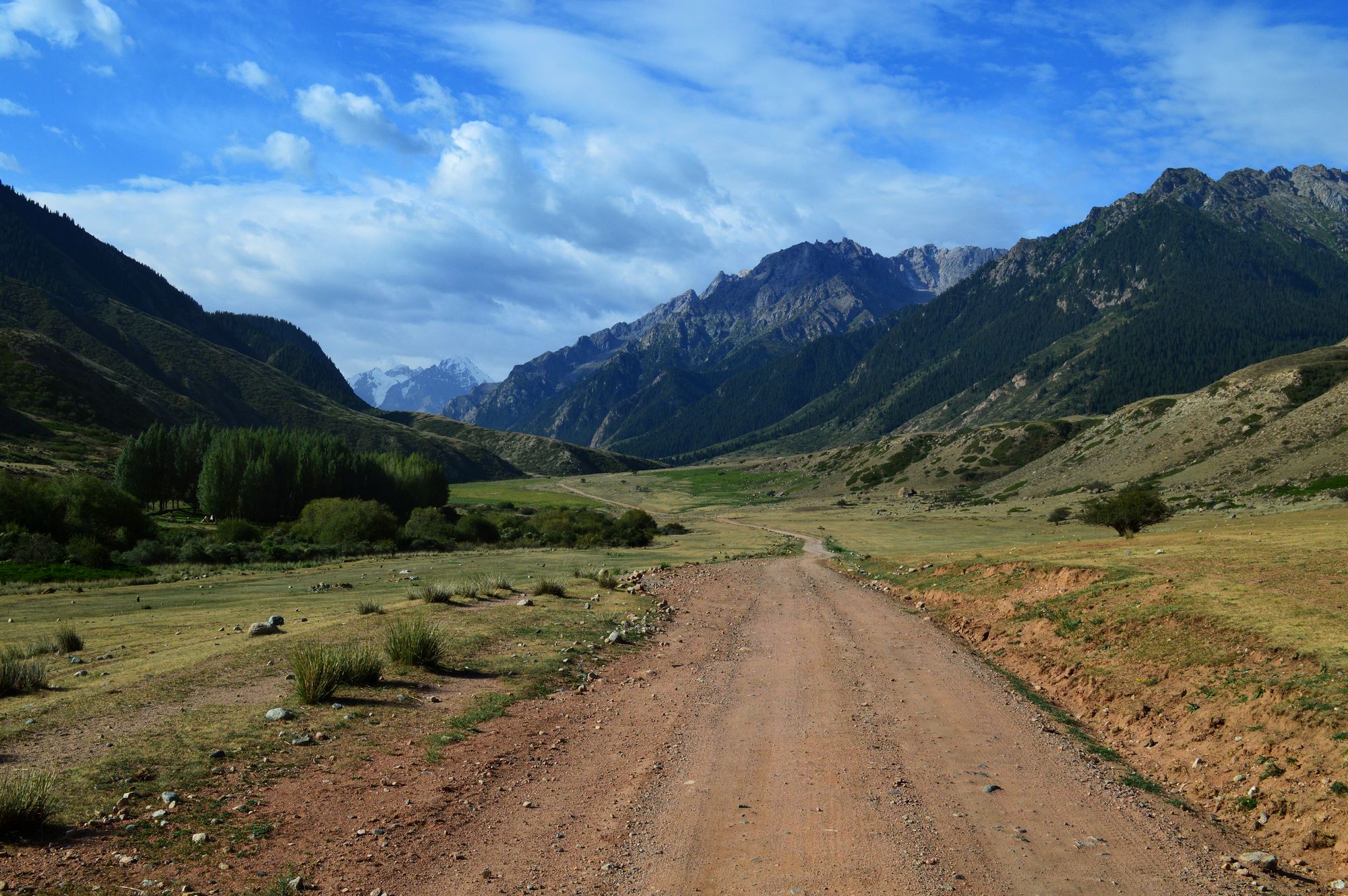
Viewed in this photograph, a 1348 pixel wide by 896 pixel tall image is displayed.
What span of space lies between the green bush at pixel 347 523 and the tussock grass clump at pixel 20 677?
5204cm

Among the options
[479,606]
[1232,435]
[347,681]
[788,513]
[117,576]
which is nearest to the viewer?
[347,681]

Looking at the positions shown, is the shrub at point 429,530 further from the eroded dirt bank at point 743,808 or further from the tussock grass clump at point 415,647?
the eroded dirt bank at point 743,808

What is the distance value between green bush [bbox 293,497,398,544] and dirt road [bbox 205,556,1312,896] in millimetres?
56486

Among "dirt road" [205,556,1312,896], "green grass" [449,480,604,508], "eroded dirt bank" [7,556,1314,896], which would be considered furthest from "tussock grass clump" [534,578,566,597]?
"green grass" [449,480,604,508]

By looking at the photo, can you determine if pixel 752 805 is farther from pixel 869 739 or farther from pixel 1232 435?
pixel 1232 435

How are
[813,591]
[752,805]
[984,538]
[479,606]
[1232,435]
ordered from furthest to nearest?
[1232,435] < [984,538] < [813,591] < [479,606] < [752,805]

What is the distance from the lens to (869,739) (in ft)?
40.0

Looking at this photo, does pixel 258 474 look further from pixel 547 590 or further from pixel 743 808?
pixel 743 808

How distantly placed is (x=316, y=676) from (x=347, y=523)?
57414 millimetres

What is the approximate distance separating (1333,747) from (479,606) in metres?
21.4

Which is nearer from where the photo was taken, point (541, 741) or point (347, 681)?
point (541, 741)

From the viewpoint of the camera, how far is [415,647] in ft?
52.4

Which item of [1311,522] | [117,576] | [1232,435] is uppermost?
[1232,435]

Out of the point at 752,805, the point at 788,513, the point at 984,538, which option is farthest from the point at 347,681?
the point at 788,513
